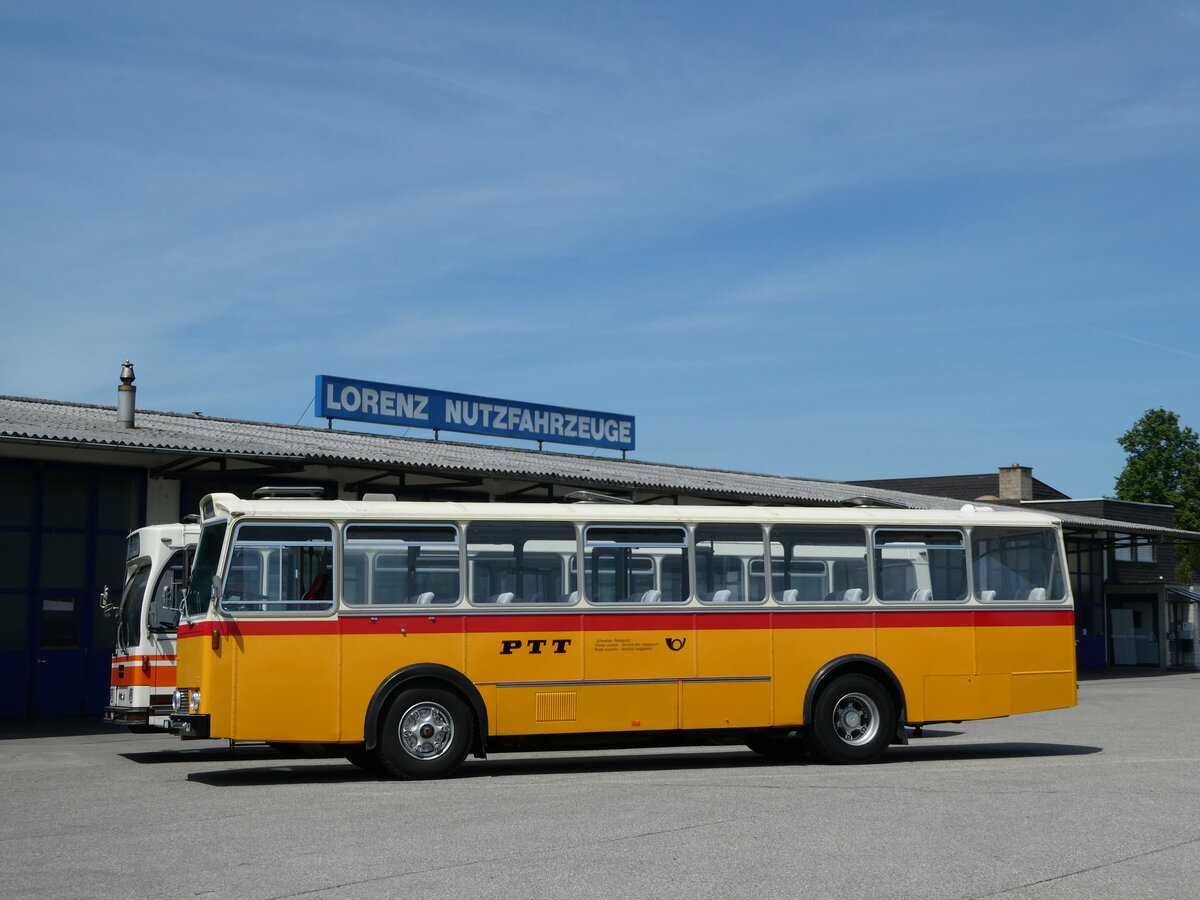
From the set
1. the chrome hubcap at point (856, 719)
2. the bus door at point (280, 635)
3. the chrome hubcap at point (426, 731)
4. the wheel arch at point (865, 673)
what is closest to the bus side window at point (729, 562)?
the wheel arch at point (865, 673)

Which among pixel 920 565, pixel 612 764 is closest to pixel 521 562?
pixel 612 764

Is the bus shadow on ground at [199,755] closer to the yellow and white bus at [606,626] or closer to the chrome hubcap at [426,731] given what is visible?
the yellow and white bus at [606,626]

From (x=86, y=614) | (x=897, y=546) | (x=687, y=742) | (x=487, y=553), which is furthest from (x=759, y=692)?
(x=86, y=614)

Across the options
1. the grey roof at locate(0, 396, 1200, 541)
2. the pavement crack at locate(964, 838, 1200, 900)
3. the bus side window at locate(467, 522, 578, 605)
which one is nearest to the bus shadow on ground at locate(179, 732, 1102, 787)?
the bus side window at locate(467, 522, 578, 605)

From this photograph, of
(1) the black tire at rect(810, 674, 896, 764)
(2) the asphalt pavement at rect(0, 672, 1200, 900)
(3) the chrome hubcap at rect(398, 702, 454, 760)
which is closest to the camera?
(2) the asphalt pavement at rect(0, 672, 1200, 900)

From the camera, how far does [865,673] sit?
1566cm

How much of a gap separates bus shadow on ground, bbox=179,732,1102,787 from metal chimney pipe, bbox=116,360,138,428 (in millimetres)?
11086

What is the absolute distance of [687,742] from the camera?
15188 millimetres

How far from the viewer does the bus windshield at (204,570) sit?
13.7 m

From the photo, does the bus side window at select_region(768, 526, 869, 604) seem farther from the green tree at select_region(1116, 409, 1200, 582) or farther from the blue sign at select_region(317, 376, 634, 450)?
the green tree at select_region(1116, 409, 1200, 582)

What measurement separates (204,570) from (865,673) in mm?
6901

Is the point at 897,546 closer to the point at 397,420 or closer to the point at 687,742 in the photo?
the point at 687,742

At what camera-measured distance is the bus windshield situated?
13.7 meters

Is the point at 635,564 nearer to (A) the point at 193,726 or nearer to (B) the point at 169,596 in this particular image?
(A) the point at 193,726
